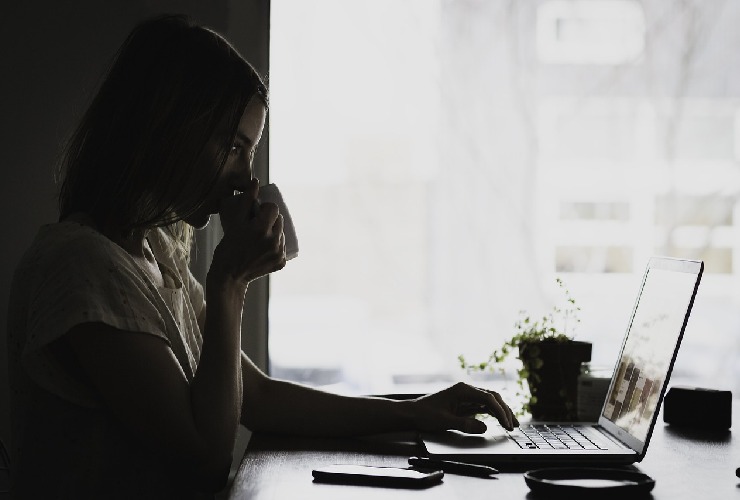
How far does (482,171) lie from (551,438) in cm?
112

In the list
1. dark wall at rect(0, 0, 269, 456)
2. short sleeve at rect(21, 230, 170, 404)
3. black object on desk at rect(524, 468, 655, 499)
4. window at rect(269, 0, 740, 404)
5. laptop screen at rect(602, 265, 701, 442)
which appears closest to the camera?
black object on desk at rect(524, 468, 655, 499)

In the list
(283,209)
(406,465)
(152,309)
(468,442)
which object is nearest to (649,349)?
(468,442)

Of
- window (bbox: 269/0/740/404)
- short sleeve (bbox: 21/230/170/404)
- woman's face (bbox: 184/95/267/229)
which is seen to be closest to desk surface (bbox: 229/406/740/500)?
short sleeve (bbox: 21/230/170/404)

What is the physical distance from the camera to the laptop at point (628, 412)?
46.9 inches

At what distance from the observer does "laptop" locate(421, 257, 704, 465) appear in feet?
3.91

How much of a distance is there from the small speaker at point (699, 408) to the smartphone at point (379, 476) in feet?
2.19

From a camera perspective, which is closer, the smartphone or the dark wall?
the smartphone

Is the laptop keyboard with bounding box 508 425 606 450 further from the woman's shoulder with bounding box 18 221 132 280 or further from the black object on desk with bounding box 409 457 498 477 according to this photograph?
the woman's shoulder with bounding box 18 221 132 280

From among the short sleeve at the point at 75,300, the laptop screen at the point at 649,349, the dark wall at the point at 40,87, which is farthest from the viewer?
the dark wall at the point at 40,87

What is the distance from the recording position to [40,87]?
2066 mm

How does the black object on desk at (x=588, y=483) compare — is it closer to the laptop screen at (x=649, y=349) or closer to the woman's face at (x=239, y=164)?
the laptop screen at (x=649, y=349)

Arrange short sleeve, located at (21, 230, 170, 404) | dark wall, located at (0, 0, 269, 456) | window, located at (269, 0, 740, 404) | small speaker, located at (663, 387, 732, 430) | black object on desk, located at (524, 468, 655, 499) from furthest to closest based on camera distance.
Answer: window, located at (269, 0, 740, 404)
dark wall, located at (0, 0, 269, 456)
small speaker, located at (663, 387, 732, 430)
short sleeve, located at (21, 230, 170, 404)
black object on desk, located at (524, 468, 655, 499)

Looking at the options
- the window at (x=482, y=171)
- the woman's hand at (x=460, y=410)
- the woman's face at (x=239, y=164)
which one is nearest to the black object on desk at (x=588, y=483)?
the woman's hand at (x=460, y=410)

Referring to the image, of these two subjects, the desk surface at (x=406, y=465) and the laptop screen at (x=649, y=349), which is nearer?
the desk surface at (x=406, y=465)
